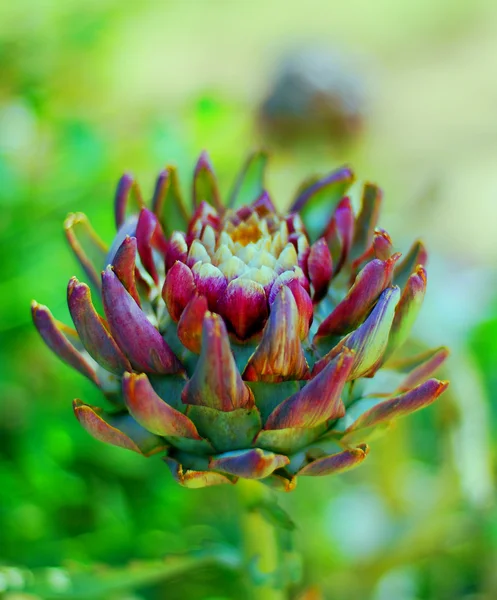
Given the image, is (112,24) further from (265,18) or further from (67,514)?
(265,18)

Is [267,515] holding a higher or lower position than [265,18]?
lower

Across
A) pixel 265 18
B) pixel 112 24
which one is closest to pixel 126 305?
pixel 112 24

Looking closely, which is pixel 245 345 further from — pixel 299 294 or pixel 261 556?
pixel 261 556

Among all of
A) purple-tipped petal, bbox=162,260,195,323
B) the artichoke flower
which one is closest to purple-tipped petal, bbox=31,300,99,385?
the artichoke flower

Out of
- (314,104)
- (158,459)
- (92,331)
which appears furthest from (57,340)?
(314,104)

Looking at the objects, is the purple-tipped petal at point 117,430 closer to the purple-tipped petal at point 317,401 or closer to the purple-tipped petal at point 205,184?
the purple-tipped petal at point 317,401

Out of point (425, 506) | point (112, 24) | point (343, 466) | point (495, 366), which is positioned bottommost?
point (343, 466)

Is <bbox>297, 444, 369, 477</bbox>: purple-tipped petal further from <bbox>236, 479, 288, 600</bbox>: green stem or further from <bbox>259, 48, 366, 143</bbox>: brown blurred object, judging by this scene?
<bbox>259, 48, 366, 143</bbox>: brown blurred object
